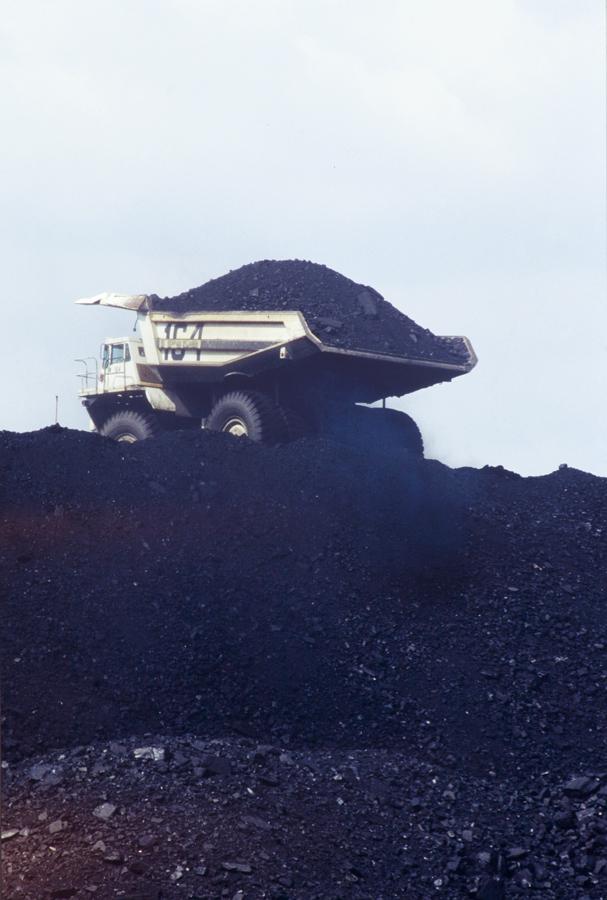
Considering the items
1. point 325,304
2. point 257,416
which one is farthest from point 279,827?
point 325,304

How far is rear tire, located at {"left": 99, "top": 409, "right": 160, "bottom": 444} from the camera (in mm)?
17484

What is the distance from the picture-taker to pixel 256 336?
592 inches

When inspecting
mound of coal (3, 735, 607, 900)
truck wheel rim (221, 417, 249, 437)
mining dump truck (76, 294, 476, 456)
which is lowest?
mound of coal (3, 735, 607, 900)

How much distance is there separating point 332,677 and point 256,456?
435cm

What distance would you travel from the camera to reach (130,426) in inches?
695

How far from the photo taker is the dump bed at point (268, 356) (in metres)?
14.6

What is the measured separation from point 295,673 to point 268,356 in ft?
17.7

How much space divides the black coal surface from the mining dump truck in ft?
3.14

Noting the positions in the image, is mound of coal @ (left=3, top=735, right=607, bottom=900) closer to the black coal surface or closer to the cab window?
the black coal surface

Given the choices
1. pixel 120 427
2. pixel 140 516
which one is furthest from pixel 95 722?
pixel 120 427

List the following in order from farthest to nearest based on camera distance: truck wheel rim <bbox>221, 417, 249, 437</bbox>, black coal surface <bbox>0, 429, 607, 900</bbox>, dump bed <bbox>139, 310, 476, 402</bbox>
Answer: truck wheel rim <bbox>221, 417, 249, 437</bbox> < dump bed <bbox>139, 310, 476, 402</bbox> < black coal surface <bbox>0, 429, 607, 900</bbox>

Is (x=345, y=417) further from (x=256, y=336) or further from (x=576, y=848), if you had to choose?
(x=576, y=848)

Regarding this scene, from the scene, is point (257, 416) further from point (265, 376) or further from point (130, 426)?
point (130, 426)

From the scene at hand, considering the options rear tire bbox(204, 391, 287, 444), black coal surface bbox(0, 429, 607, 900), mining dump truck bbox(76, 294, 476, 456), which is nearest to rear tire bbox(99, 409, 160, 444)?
mining dump truck bbox(76, 294, 476, 456)
